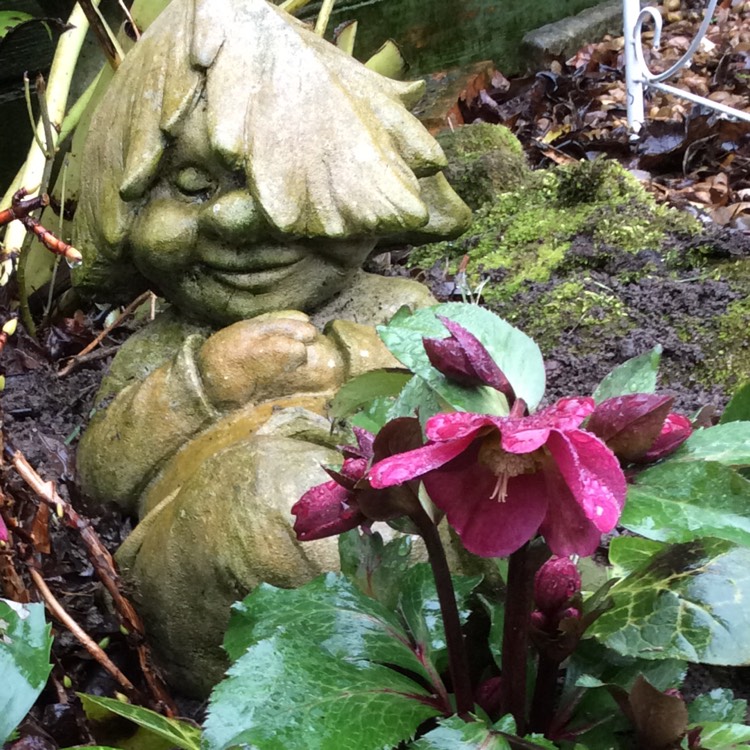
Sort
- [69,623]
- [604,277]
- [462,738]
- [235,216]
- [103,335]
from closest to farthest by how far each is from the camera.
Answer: [462,738] → [69,623] → [235,216] → [604,277] → [103,335]

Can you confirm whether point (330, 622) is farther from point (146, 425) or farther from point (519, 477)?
point (146, 425)

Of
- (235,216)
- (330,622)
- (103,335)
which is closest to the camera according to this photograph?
(330,622)

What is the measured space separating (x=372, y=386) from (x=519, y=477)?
0.21 m

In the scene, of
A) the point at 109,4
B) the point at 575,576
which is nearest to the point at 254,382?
the point at 575,576

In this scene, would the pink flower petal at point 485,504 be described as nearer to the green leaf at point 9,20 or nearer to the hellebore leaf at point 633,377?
the hellebore leaf at point 633,377

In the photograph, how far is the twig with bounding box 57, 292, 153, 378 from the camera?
1641mm

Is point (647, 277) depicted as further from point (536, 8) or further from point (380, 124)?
point (536, 8)

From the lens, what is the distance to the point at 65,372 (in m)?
1.63

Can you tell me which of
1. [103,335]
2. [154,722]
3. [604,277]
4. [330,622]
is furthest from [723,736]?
[103,335]

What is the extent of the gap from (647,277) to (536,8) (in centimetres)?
190

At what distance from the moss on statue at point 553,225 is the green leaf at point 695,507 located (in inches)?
49.1

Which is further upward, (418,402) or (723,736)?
(418,402)

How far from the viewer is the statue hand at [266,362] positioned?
1034mm

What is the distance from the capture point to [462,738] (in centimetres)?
50
